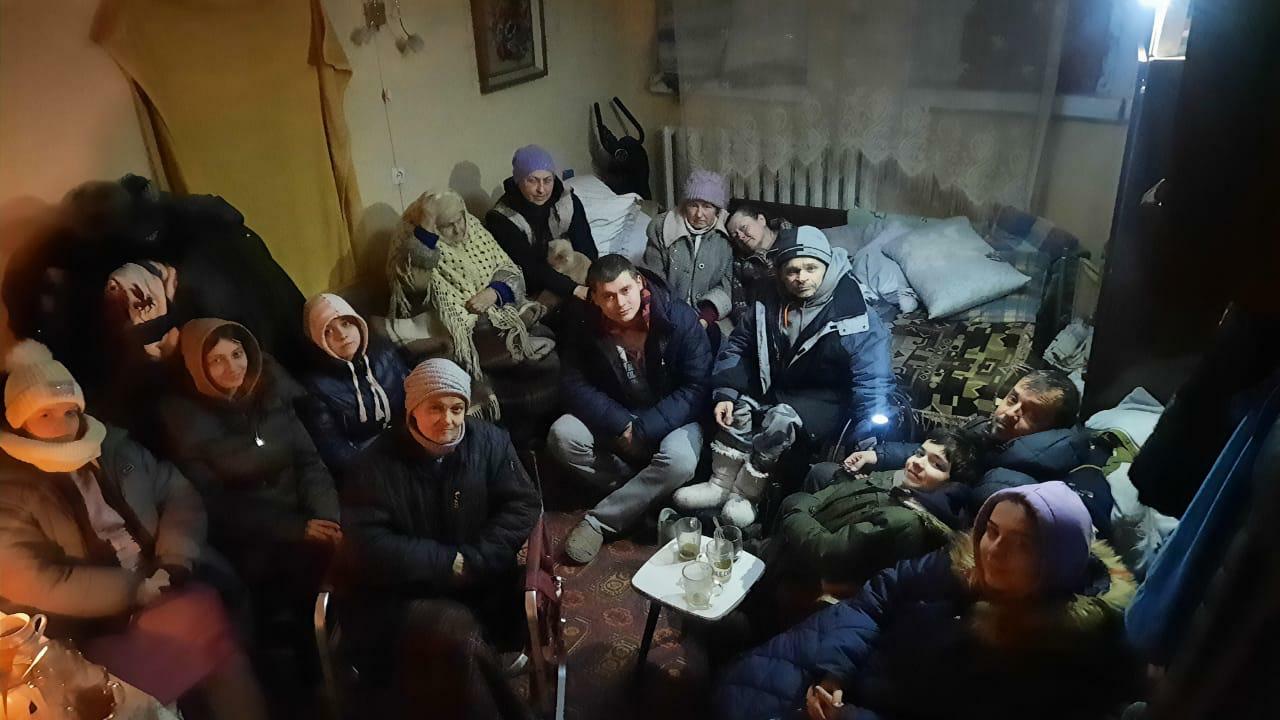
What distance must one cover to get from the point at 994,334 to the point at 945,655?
0.93 m

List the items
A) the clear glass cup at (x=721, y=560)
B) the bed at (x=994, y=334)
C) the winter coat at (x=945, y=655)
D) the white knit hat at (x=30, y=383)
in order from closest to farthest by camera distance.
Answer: the winter coat at (x=945, y=655) → the white knit hat at (x=30, y=383) → the clear glass cup at (x=721, y=560) → the bed at (x=994, y=334)

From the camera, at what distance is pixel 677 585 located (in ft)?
5.55

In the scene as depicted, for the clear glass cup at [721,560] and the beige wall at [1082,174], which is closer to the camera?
the clear glass cup at [721,560]

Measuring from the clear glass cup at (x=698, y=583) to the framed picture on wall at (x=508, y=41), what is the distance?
4.72 feet

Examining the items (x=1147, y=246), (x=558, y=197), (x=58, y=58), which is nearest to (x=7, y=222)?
(x=58, y=58)

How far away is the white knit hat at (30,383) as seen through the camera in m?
1.33

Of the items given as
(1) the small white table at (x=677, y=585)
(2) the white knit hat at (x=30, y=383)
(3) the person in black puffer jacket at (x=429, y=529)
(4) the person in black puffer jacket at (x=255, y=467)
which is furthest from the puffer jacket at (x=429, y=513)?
(2) the white knit hat at (x=30, y=383)

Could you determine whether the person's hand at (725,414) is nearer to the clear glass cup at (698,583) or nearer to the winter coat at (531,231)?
the clear glass cup at (698,583)

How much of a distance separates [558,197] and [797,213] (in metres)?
0.77

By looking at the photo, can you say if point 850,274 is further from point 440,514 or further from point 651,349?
point 440,514

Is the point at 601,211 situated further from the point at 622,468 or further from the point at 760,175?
the point at 622,468

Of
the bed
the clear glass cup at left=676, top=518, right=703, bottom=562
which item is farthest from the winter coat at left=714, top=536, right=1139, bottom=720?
the bed

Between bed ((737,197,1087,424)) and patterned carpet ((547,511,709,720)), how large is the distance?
759 mm

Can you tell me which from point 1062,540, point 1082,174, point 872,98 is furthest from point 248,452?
point 1082,174
